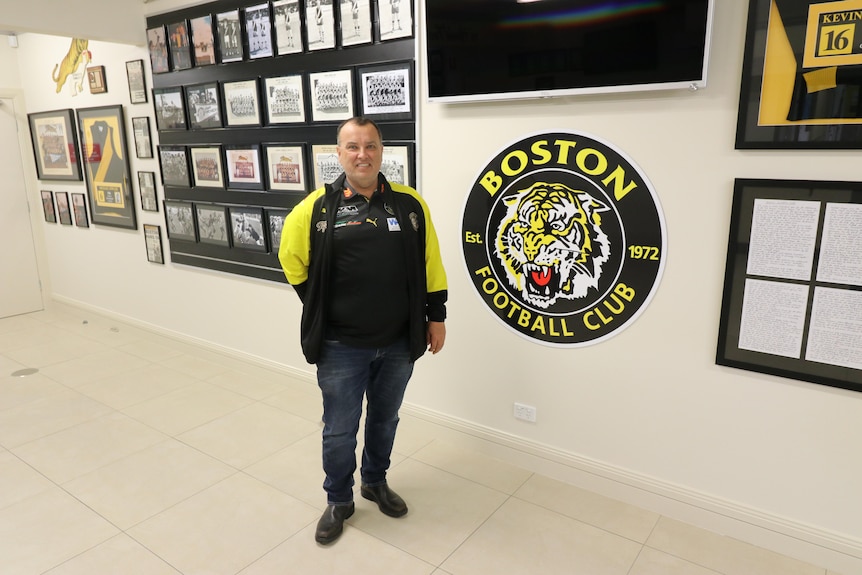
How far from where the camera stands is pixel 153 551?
2.27 meters

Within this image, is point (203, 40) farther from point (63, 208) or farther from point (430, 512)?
point (430, 512)

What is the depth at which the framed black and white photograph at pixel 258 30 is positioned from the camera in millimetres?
3389

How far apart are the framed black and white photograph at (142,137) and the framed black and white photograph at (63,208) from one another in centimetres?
146

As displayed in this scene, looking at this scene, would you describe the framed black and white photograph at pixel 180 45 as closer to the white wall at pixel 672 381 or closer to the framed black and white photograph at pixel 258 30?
the framed black and white photograph at pixel 258 30

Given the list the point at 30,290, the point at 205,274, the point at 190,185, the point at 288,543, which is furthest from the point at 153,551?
the point at 30,290

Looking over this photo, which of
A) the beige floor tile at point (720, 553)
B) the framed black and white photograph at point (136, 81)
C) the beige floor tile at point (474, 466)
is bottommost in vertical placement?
the beige floor tile at point (474, 466)

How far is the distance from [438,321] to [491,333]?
0.55 metres

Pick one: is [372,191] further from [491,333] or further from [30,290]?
[30,290]

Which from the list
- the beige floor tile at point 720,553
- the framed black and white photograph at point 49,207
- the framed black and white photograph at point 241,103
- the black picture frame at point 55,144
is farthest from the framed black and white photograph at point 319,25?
the framed black and white photograph at point 49,207

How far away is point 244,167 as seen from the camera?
12.3ft

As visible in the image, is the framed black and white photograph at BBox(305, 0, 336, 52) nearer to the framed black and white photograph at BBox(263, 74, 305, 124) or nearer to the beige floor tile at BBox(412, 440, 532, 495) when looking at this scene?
the framed black and white photograph at BBox(263, 74, 305, 124)

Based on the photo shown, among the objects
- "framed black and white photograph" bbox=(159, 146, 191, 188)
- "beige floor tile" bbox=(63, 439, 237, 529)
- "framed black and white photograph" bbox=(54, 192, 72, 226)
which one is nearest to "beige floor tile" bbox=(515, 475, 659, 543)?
"beige floor tile" bbox=(63, 439, 237, 529)

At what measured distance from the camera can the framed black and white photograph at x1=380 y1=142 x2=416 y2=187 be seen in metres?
2.98

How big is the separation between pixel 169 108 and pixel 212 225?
91 cm
